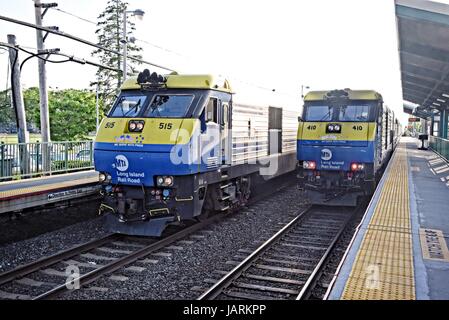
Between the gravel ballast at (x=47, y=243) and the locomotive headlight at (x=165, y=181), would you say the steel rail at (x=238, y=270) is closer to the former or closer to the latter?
the locomotive headlight at (x=165, y=181)

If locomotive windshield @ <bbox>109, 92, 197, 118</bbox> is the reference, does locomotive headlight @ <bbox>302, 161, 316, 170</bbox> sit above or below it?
below

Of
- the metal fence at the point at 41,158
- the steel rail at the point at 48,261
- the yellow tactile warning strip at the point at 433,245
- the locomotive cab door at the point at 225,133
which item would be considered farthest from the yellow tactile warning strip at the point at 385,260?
the metal fence at the point at 41,158

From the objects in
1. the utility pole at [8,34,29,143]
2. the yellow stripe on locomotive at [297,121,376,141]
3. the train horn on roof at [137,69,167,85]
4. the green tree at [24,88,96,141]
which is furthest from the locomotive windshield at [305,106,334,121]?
the green tree at [24,88,96,141]

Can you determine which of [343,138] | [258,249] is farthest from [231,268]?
[343,138]

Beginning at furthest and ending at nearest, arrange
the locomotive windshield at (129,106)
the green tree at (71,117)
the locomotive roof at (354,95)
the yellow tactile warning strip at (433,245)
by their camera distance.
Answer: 1. the green tree at (71,117)
2. the locomotive roof at (354,95)
3. the locomotive windshield at (129,106)
4. the yellow tactile warning strip at (433,245)

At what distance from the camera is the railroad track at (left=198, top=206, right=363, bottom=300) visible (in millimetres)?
6559

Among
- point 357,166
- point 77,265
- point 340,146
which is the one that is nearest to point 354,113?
point 340,146

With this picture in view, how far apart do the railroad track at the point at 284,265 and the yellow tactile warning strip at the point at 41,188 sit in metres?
4.98

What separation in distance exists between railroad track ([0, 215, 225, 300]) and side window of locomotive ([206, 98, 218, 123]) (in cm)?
248

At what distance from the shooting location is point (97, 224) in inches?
420

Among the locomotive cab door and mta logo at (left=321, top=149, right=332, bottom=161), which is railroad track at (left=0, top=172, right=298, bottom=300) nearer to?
the locomotive cab door

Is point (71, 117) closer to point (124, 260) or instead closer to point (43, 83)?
point (43, 83)

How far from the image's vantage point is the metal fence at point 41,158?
12.6 metres

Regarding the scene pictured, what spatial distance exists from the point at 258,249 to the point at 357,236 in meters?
1.82
